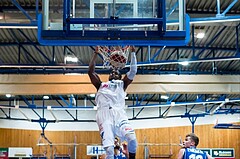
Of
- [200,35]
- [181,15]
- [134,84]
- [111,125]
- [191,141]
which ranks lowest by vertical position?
[191,141]

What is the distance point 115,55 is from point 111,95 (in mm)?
939

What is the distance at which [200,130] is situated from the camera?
30.6 meters

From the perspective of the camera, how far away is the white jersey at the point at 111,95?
6723mm

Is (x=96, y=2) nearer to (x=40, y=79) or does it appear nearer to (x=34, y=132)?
(x=40, y=79)

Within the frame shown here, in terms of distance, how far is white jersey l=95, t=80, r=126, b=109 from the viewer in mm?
6723

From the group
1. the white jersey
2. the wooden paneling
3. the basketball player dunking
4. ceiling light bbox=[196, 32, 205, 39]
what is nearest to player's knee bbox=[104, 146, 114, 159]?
the basketball player dunking

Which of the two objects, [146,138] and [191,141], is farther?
[146,138]

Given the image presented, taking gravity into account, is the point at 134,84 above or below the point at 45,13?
below

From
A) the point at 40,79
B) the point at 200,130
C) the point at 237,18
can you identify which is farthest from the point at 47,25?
the point at 200,130

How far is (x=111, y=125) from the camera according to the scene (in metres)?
6.50

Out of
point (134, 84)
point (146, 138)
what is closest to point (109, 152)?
point (134, 84)

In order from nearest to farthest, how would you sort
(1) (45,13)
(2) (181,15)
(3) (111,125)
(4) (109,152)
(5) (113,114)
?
1. (4) (109,152)
2. (3) (111,125)
3. (5) (113,114)
4. (2) (181,15)
5. (1) (45,13)

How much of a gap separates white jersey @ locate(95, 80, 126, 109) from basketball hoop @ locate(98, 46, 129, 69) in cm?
54

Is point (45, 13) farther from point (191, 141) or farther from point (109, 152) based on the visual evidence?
point (191, 141)
